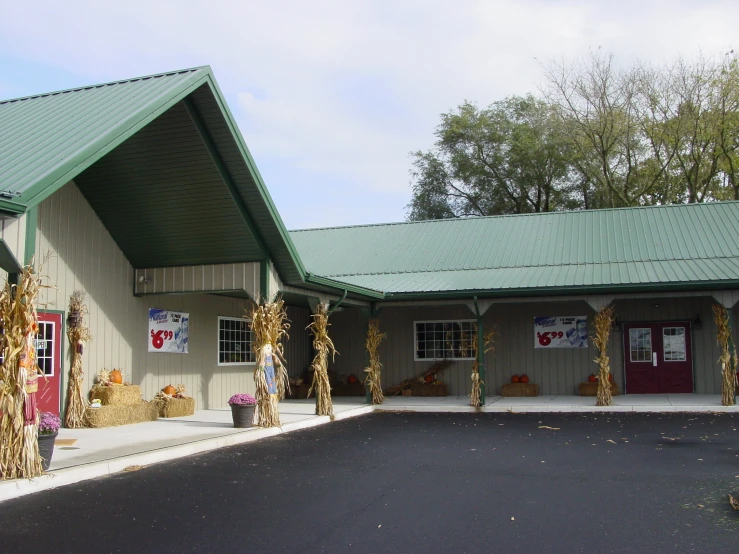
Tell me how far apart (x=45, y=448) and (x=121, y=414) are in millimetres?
4486

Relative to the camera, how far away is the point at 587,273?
55.8 feet

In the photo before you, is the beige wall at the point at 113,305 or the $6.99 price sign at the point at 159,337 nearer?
A: the beige wall at the point at 113,305

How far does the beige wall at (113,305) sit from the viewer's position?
11984mm

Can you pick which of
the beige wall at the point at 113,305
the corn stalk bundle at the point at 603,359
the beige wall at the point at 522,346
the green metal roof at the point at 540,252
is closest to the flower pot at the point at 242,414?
the beige wall at the point at 113,305

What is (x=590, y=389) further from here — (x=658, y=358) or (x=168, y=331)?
(x=168, y=331)

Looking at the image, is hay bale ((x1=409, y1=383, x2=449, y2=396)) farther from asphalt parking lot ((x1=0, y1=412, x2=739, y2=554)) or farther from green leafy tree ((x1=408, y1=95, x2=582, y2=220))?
green leafy tree ((x1=408, y1=95, x2=582, y2=220))

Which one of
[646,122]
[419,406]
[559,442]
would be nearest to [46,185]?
[559,442]

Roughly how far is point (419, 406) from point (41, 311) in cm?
826

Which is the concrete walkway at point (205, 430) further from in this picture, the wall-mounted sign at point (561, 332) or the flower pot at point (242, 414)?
the wall-mounted sign at point (561, 332)

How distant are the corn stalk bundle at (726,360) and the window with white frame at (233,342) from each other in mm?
9684

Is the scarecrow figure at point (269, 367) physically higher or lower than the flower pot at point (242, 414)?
higher

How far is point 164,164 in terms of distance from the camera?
11.6 metres

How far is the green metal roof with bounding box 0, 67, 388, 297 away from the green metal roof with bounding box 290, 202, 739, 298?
5.23 m

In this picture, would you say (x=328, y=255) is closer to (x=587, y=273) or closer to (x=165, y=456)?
(x=587, y=273)
